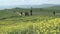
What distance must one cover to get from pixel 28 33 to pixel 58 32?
1088 mm

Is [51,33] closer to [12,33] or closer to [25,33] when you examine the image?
[25,33]

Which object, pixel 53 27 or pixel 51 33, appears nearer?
pixel 51 33

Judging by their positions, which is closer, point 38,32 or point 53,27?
point 38,32

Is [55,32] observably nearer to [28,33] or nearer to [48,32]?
[48,32]

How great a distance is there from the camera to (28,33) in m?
7.61

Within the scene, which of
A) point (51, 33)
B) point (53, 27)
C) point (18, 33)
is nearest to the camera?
point (51, 33)

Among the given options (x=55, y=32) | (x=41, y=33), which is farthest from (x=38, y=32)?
(x=55, y=32)

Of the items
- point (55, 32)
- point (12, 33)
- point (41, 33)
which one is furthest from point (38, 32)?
point (12, 33)

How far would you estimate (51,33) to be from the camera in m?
7.34

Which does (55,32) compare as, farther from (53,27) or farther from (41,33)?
(53,27)

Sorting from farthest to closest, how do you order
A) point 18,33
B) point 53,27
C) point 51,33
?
point 53,27
point 18,33
point 51,33

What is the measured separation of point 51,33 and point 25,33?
1004 mm

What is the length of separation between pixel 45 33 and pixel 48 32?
0.64ft

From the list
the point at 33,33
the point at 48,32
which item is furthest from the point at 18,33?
the point at 48,32
